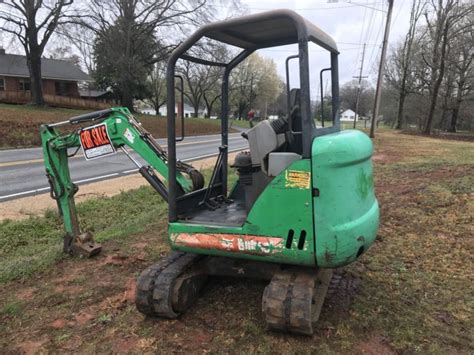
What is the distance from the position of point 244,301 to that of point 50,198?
21.9ft

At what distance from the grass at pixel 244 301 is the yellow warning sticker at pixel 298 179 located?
1.29 m

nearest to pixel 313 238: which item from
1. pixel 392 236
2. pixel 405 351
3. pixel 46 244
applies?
pixel 405 351

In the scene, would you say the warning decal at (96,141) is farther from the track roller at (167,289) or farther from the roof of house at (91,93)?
the roof of house at (91,93)

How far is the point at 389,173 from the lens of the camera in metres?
11.6

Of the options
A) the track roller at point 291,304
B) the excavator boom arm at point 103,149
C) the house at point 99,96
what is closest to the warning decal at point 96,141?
the excavator boom arm at point 103,149

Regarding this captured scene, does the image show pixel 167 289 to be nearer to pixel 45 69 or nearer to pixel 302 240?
pixel 302 240

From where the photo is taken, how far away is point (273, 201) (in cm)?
337

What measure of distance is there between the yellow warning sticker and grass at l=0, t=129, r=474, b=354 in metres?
1.29

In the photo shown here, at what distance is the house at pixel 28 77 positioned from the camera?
136 feet

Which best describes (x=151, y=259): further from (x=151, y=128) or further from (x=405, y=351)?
(x=151, y=128)

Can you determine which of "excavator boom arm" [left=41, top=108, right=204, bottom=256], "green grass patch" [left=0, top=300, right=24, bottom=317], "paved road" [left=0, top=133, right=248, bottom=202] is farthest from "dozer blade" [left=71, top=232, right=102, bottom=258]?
"paved road" [left=0, top=133, right=248, bottom=202]

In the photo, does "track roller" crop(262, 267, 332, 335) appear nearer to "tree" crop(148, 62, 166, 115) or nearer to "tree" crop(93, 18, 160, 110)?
"tree" crop(93, 18, 160, 110)

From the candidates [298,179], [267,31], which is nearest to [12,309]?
[298,179]

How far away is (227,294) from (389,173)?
8713mm
